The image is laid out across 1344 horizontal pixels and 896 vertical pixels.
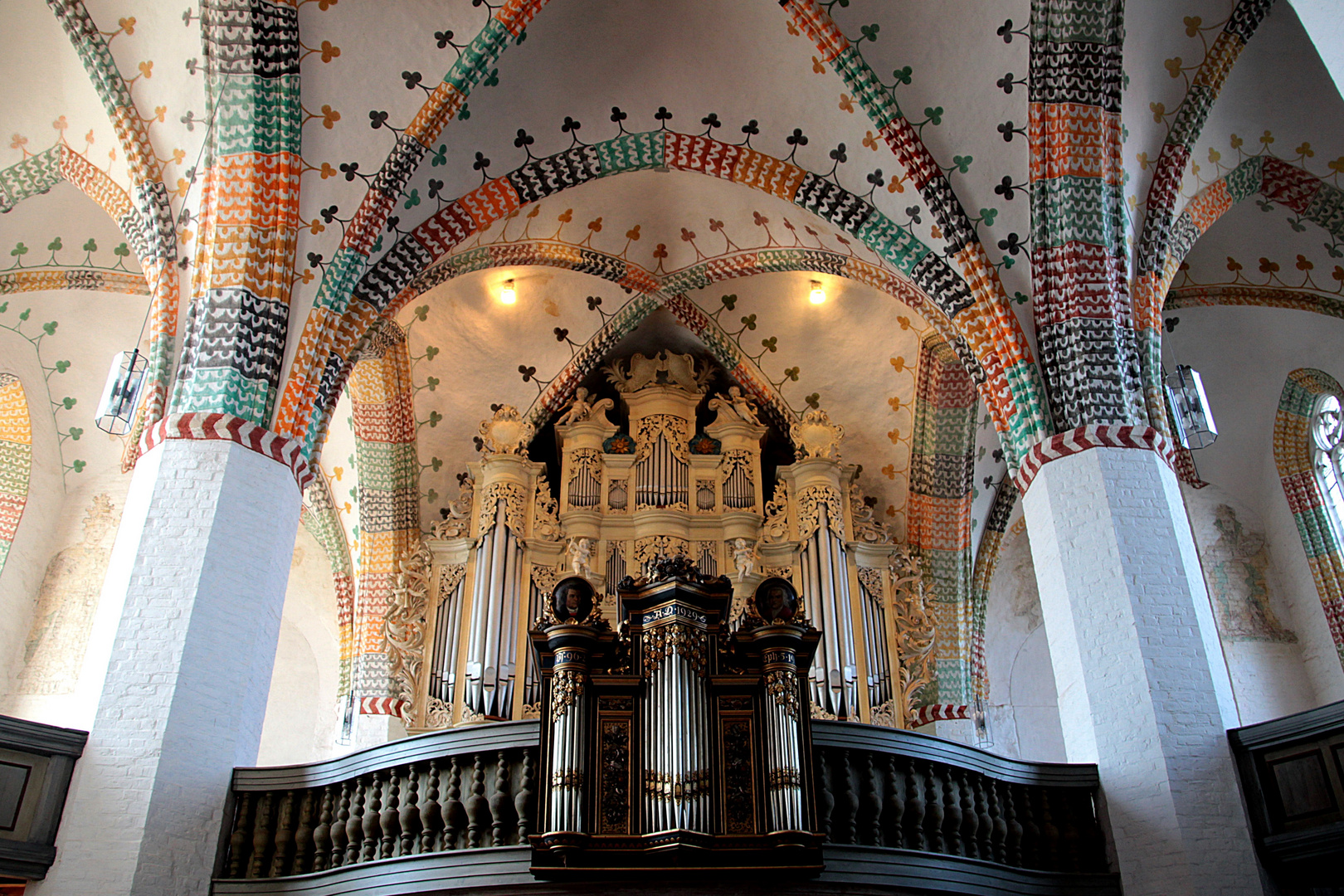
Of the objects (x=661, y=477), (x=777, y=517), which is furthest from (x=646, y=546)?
(x=777, y=517)

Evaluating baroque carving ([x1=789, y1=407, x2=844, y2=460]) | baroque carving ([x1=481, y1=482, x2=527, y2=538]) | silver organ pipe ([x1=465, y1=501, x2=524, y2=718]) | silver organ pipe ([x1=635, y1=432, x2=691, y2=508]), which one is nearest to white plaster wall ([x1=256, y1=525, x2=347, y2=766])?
baroque carving ([x1=481, y1=482, x2=527, y2=538])

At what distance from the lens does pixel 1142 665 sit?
7973 mm

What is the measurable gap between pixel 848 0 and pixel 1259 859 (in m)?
7.09

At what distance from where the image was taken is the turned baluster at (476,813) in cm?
720

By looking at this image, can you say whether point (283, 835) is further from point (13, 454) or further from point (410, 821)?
point (13, 454)

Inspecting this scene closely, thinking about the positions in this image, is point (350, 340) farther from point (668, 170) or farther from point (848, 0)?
point (848, 0)

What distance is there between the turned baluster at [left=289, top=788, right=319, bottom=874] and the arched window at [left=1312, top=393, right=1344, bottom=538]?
34.9ft

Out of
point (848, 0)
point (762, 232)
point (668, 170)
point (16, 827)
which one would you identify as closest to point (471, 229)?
point (668, 170)

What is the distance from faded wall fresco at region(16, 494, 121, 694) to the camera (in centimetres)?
1228

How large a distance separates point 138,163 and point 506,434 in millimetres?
4375

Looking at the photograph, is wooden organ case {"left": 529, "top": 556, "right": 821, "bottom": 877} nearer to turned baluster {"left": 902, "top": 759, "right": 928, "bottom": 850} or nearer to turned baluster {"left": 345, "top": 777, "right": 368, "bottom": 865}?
turned baluster {"left": 902, "top": 759, "right": 928, "bottom": 850}

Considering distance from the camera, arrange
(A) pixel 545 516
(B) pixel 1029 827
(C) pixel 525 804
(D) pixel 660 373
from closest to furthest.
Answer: (C) pixel 525 804
(B) pixel 1029 827
(A) pixel 545 516
(D) pixel 660 373

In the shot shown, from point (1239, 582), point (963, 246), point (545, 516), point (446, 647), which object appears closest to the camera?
point (963, 246)

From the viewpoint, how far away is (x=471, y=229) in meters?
10.6
